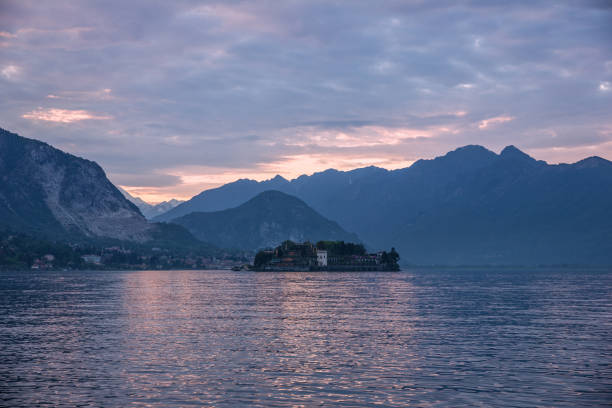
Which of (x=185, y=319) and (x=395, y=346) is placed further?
(x=185, y=319)

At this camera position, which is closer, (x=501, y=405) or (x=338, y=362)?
(x=501, y=405)

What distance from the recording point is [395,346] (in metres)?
59.0

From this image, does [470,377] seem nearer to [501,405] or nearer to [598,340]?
[501,405]

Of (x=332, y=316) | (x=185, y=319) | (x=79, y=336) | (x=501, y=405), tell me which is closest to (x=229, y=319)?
(x=185, y=319)

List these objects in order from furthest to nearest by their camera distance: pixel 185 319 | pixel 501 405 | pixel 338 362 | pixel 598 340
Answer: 1. pixel 185 319
2. pixel 598 340
3. pixel 338 362
4. pixel 501 405

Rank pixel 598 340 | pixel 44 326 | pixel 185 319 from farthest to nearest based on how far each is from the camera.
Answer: pixel 185 319 < pixel 44 326 < pixel 598 340

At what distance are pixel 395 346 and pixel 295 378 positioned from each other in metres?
17.1

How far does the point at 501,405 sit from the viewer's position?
37.1m

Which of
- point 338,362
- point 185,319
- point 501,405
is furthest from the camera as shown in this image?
point 185,319

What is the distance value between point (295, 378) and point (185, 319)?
42.6m

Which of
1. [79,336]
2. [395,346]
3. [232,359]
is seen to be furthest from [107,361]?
[395,346]

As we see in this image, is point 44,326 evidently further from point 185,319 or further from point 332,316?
point 332,316

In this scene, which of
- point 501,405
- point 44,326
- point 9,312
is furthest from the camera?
point 9,312

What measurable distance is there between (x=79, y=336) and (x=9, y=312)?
3497cm
